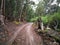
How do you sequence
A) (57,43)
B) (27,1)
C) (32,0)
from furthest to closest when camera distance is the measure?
1. (32,0)
2. (27,1)
3. (57,43)

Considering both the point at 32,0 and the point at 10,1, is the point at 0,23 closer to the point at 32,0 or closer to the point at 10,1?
the point at 10,1

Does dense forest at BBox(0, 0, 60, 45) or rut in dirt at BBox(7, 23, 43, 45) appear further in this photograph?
dense forest at BBox(0, 0, 60, 45)

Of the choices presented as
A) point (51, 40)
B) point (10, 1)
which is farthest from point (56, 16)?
point (10, 1)

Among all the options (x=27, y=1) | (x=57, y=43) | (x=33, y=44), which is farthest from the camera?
(x=27, y=1)

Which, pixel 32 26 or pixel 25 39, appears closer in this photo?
pixel 25 39

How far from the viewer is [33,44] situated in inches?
399

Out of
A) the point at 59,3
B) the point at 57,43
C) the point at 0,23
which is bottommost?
the point at 57,43

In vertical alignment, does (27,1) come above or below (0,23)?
above

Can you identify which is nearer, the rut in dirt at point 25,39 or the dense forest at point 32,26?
the rut in dirt at point 25,39

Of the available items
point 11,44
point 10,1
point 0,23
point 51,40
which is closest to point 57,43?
point 51,40

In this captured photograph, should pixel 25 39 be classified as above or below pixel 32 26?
above

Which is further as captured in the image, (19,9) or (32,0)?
(32,0)

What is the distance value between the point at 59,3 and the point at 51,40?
1319 centimetres

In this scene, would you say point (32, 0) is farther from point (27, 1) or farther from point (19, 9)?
point (19, 9)
